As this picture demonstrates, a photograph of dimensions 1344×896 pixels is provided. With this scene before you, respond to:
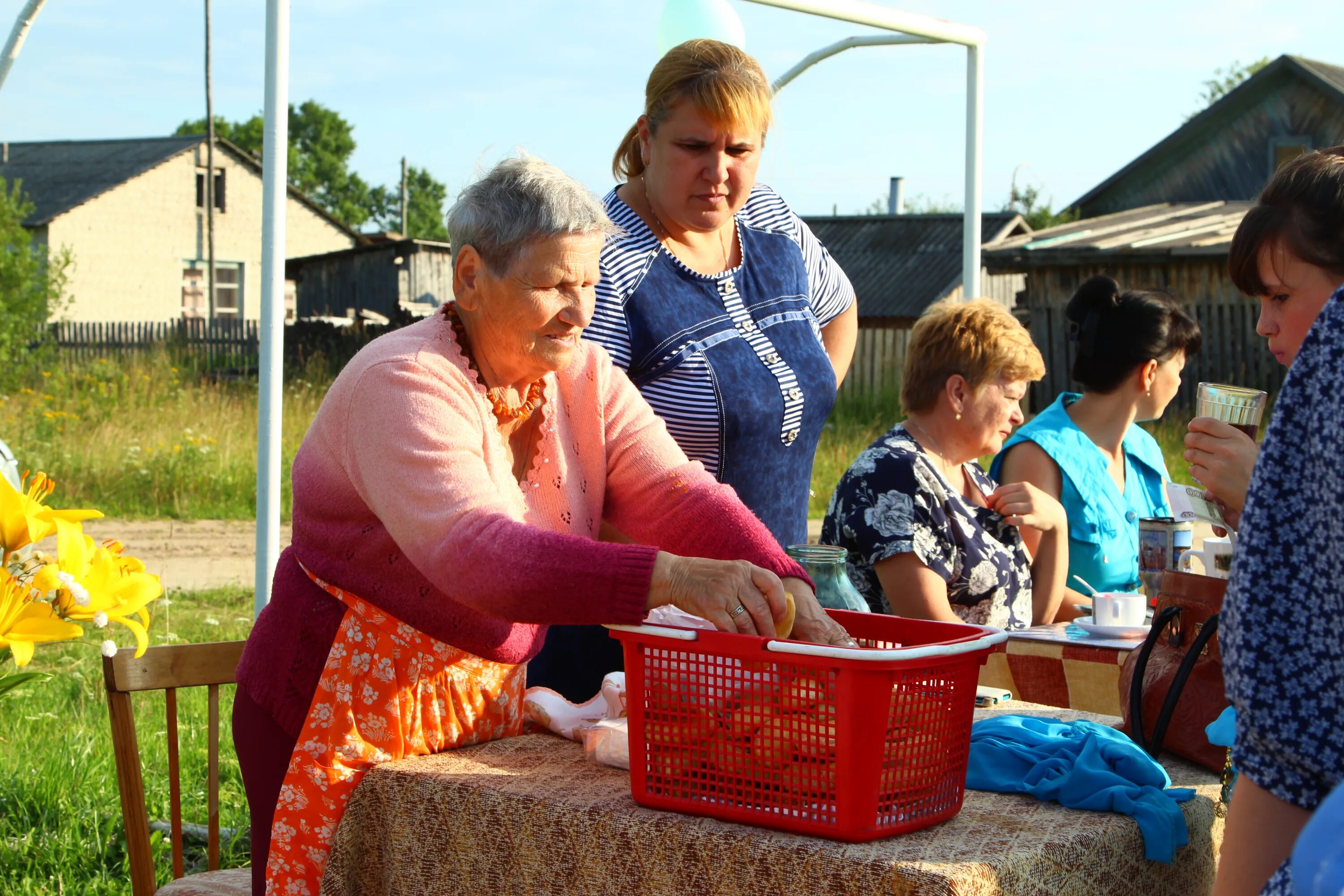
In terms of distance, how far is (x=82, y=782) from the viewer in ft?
13.9

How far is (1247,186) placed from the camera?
102 ft

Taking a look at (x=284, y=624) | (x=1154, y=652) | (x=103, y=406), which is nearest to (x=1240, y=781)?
(x=1154, y=652)

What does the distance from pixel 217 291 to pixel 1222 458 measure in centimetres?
4302

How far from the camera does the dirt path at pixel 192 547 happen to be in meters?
8.65

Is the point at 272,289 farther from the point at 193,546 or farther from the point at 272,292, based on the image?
the point at 193,546

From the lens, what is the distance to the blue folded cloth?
1.79 meters

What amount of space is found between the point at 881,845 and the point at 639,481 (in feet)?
2.88

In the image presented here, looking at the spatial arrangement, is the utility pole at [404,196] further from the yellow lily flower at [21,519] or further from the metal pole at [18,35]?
the yellow lily flower at [21,519]

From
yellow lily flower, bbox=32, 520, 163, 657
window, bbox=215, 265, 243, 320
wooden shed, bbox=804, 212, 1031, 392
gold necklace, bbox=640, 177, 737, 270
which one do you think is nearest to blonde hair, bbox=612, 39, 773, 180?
gold necklace, bbox=640, 177, 737, 270

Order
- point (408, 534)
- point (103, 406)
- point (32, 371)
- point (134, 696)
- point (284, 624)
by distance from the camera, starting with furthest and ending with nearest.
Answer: point (32, 371)
point (103, 406)
point (134, 696)
point (284, 624)
point (408, 534)

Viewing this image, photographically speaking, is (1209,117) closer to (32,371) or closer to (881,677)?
(32,371)

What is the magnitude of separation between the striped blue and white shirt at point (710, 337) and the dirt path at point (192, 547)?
18.6 ft

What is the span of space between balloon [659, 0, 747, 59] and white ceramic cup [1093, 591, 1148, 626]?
2500mm

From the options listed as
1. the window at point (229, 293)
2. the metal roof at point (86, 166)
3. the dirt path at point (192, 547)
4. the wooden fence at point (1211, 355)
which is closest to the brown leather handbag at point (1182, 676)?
the dirt path at point (192, 547)
